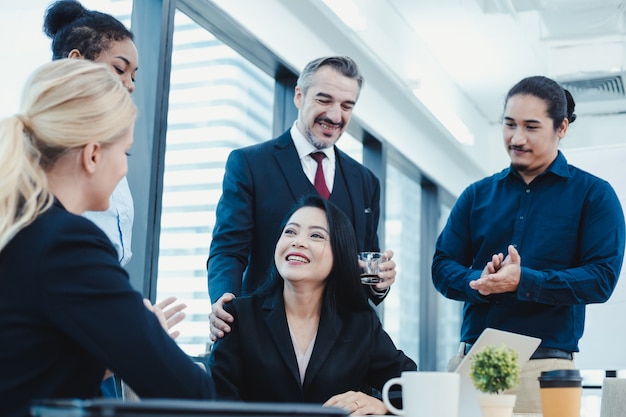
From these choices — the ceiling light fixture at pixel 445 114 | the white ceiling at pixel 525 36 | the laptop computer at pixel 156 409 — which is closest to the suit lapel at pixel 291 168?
the laptop computer at pixel 156 409

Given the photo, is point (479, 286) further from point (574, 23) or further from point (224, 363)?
point (574, 23)

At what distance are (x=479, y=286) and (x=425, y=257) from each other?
5.44 m

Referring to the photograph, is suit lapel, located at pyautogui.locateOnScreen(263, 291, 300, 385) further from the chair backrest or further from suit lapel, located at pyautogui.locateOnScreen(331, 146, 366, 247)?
the chair backrest

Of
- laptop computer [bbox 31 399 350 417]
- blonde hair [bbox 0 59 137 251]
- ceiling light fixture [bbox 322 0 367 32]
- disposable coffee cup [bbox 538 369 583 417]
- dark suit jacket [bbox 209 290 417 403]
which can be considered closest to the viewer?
laptop computer [bbox 31 399 350 417]

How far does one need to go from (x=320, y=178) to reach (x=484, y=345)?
1442mm

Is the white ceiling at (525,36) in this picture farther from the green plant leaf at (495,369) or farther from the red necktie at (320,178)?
the green plant leaf at (495,369)

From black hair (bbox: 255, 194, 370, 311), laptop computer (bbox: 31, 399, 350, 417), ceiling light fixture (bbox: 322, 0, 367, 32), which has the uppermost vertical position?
ceiling light fixture (bbox: 322, 0, 367, 32)

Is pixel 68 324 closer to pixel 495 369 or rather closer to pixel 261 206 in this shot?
pixel 495 369

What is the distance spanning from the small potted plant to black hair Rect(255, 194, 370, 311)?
86 centimetres

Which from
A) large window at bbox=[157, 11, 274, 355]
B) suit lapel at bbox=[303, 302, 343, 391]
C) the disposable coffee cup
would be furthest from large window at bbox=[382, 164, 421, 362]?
the disposable coffee cup

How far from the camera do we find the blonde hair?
4.34 ft

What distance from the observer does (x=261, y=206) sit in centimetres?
285

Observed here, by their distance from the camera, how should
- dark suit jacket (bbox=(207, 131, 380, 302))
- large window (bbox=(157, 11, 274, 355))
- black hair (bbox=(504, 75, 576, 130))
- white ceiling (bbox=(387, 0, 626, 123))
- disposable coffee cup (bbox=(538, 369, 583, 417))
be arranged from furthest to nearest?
1. white ceiling (bbox=(387, 0, 626, 123))
2. large window (bbox=(157, 11, 274, 355))
3. black hair (bbox=(504, 75, 576, 130))
4. dark suit jacket (bbox=(207, 131, 380, 302))
5. disposable coffee cup (bbox=(538, 369, 583, 417))

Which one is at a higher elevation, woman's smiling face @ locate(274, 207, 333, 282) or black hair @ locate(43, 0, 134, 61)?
black hair @ locate(43, 0, 134, 61)
